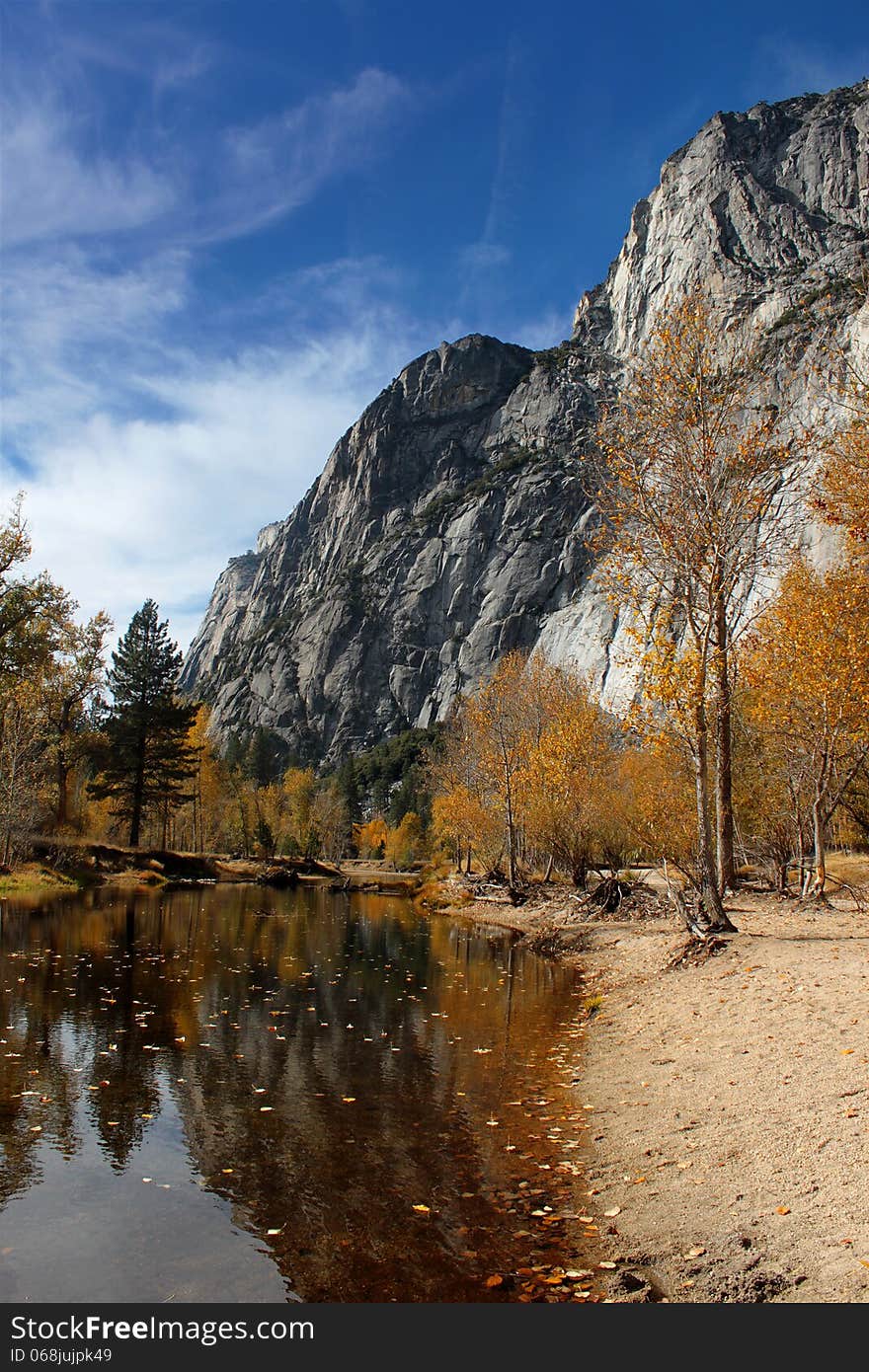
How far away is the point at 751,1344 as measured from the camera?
165 inches

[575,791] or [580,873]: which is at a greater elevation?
[575,791]

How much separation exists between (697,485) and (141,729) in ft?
154

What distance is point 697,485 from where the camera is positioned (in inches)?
693

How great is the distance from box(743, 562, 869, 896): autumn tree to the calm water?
10.2 m

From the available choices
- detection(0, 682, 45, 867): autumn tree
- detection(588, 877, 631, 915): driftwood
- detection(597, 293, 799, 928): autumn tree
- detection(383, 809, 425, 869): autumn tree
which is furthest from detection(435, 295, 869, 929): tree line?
detection(383, 809, 425, 869): autumn tree

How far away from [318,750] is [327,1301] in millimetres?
178318

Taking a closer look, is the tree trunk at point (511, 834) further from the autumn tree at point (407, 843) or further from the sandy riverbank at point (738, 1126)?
the autumn tree at point (407, 843)

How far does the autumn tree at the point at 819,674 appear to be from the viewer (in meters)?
20.0

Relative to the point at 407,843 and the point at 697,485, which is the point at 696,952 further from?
the point at 407,843

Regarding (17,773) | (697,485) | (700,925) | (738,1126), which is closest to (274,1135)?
(738,1126)

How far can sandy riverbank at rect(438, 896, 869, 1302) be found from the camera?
493 cm

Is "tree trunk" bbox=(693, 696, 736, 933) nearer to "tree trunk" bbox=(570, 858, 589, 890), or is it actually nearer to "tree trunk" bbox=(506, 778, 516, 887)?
"tree trunk" bbox=(570, 858, 589, 890)

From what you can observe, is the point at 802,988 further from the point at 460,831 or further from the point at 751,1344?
the point at 460,831

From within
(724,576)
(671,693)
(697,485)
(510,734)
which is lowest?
(671,693)
